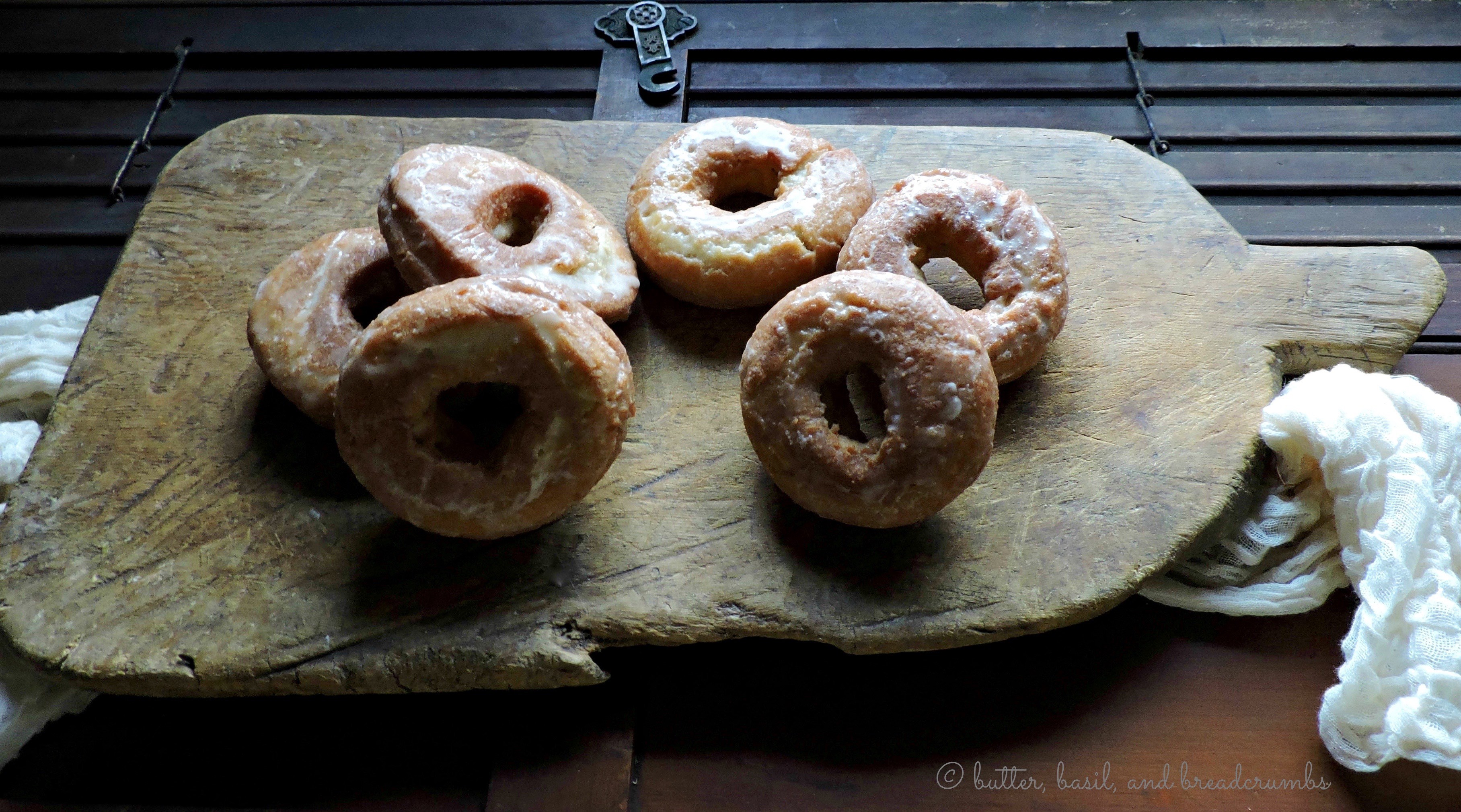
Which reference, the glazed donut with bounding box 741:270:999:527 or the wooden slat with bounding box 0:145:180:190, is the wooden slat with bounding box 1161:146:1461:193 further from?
the wooden slat with bounding box 0:145:180:190

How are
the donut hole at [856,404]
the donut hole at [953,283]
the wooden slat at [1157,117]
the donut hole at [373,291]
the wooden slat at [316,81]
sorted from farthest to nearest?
the wooden slat at [316,81] → the wooden slat at [1157,117] → the donut hole at [953,283] → the donut hole at [373,291] → the donut hole at [856,404]

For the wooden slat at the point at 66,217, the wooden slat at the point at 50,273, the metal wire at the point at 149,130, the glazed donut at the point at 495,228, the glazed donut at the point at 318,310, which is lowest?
the wooden slat at the point at 50,273

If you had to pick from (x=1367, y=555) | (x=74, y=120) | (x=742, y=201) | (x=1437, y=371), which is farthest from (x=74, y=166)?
(x=1437, y=371)

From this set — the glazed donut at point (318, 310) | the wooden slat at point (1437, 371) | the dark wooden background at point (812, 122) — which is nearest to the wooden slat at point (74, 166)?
the dark wooden background at point (812, 122)

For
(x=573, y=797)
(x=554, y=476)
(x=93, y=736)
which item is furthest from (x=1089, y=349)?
(x=93, y=736)

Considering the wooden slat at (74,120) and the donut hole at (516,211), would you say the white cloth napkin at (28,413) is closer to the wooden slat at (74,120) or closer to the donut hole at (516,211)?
the wooden slat at (74,120)

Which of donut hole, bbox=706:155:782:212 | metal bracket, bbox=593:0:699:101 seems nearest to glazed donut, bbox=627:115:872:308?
donut hole, bbox=706:155:782:212
